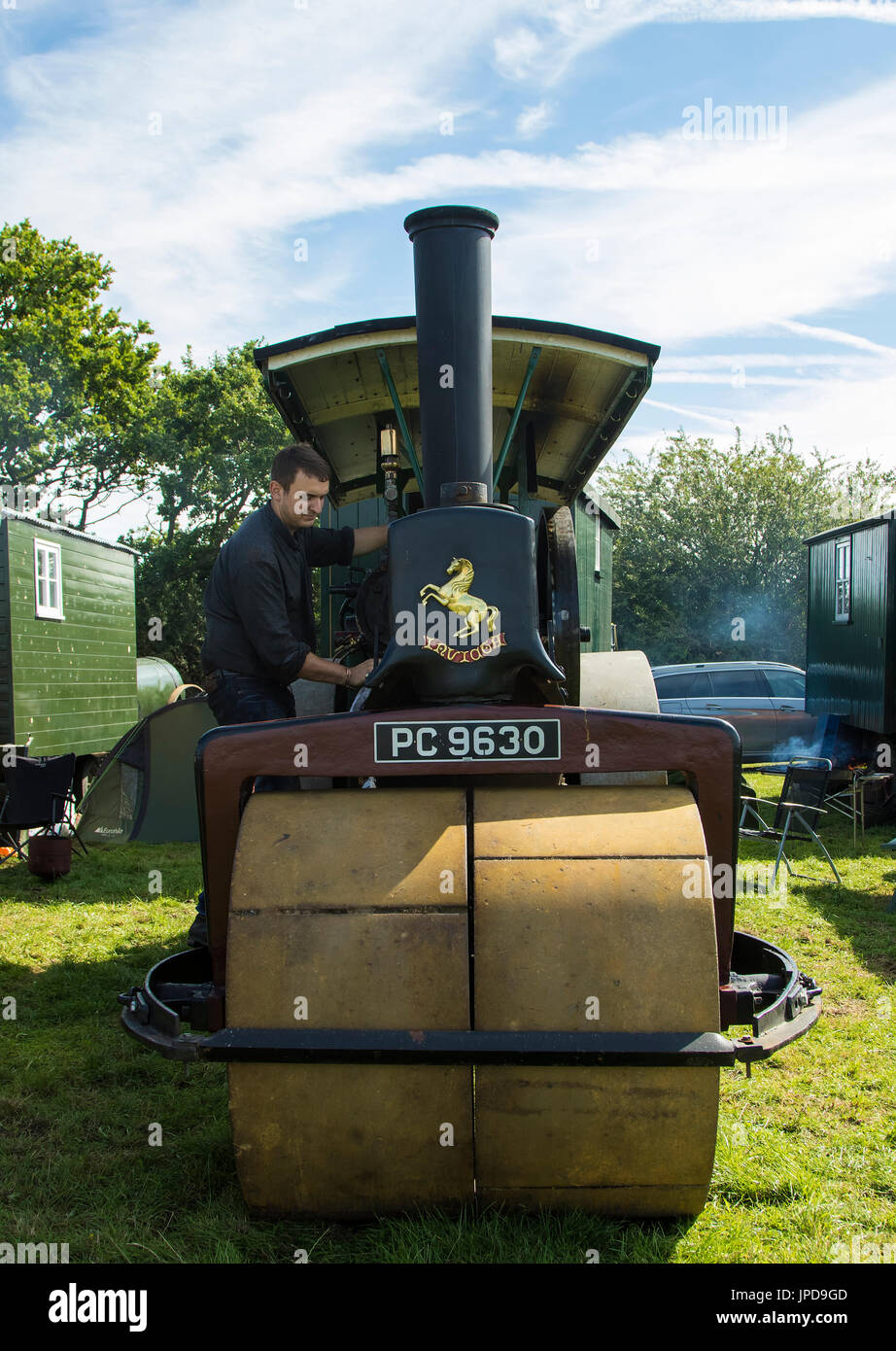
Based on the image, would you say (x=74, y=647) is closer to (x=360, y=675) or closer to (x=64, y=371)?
(x=360, y=675)

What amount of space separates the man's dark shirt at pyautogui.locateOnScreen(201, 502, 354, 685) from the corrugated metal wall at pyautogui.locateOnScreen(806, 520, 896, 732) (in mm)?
8266

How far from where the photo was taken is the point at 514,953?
7.81ft

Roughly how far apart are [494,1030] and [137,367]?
29132mm

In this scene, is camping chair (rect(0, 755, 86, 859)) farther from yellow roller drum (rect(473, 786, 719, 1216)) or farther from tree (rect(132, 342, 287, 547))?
tree (rect(132, 342, 287, 547))

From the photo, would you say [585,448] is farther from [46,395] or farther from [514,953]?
[46,395]

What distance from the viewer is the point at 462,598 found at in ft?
9.87

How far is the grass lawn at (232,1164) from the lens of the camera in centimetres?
250

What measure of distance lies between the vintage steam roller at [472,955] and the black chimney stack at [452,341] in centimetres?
63

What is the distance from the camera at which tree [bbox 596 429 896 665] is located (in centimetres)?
3269

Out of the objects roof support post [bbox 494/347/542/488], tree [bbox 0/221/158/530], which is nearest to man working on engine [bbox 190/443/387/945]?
roof support post [bbox 494/347/542/488]

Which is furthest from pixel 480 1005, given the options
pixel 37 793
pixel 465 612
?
pixel 37 793

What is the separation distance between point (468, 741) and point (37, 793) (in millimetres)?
6335
